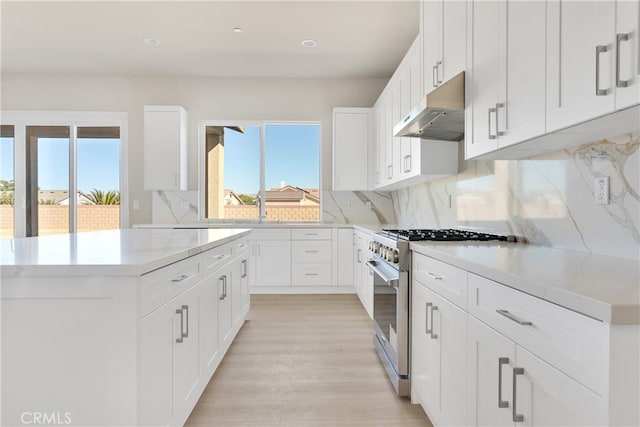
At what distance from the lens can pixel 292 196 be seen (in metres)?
5.31

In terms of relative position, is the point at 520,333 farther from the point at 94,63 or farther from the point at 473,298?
the point at 94,63

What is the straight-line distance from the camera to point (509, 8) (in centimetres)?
153

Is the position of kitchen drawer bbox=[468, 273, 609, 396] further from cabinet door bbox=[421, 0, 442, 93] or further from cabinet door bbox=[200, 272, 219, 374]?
cabinet door bbox=[421, 0, 442, 93]

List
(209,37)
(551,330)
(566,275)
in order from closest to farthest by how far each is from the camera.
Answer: (551,330)
(566,275)
(209,37)

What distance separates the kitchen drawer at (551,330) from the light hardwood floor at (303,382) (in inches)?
39.9

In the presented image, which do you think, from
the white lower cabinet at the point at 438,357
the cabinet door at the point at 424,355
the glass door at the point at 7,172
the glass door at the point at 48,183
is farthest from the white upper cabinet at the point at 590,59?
the glass door at the point at 7,172

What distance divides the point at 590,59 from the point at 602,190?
61cm

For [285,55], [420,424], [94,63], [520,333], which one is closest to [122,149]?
[94,63]

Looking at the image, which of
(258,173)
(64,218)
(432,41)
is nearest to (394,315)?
(432,41)

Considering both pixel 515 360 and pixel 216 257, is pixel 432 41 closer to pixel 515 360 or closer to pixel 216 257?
pixel 216 257

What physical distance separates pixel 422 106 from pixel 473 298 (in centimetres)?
118

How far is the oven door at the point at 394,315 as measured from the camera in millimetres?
2088

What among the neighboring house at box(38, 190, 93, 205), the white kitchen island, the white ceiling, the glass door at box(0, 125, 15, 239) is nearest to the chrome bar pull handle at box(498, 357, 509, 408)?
the white kitchen island

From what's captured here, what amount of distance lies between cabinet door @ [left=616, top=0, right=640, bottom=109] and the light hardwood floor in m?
1.63
